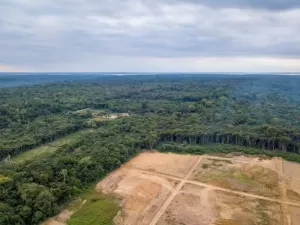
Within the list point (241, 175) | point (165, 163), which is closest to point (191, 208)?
point (241, 175)

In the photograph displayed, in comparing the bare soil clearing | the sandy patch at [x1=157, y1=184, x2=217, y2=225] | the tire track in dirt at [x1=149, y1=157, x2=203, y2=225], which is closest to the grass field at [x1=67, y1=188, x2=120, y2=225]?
the bare soil clearing

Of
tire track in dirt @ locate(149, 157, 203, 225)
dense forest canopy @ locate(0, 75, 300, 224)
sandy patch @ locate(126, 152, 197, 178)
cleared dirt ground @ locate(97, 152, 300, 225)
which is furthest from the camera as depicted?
sandy patch @ locate(126, 152, 197, 178)

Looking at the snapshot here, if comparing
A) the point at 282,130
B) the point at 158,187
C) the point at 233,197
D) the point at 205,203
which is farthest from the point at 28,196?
the point at 282,130

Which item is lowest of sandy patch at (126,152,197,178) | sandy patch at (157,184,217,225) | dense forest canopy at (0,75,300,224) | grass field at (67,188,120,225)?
sandy patch at (157,184,217,225)

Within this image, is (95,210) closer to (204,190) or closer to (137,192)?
(137,192)

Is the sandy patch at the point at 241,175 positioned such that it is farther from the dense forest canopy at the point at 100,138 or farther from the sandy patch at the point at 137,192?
the sandy patch at the point at 137,192

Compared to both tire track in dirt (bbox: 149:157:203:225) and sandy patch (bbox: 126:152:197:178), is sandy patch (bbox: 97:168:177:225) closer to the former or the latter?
tire track in dirt (bbox: 149:157:203:225)

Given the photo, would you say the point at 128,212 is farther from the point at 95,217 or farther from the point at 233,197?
the point at 233,197
